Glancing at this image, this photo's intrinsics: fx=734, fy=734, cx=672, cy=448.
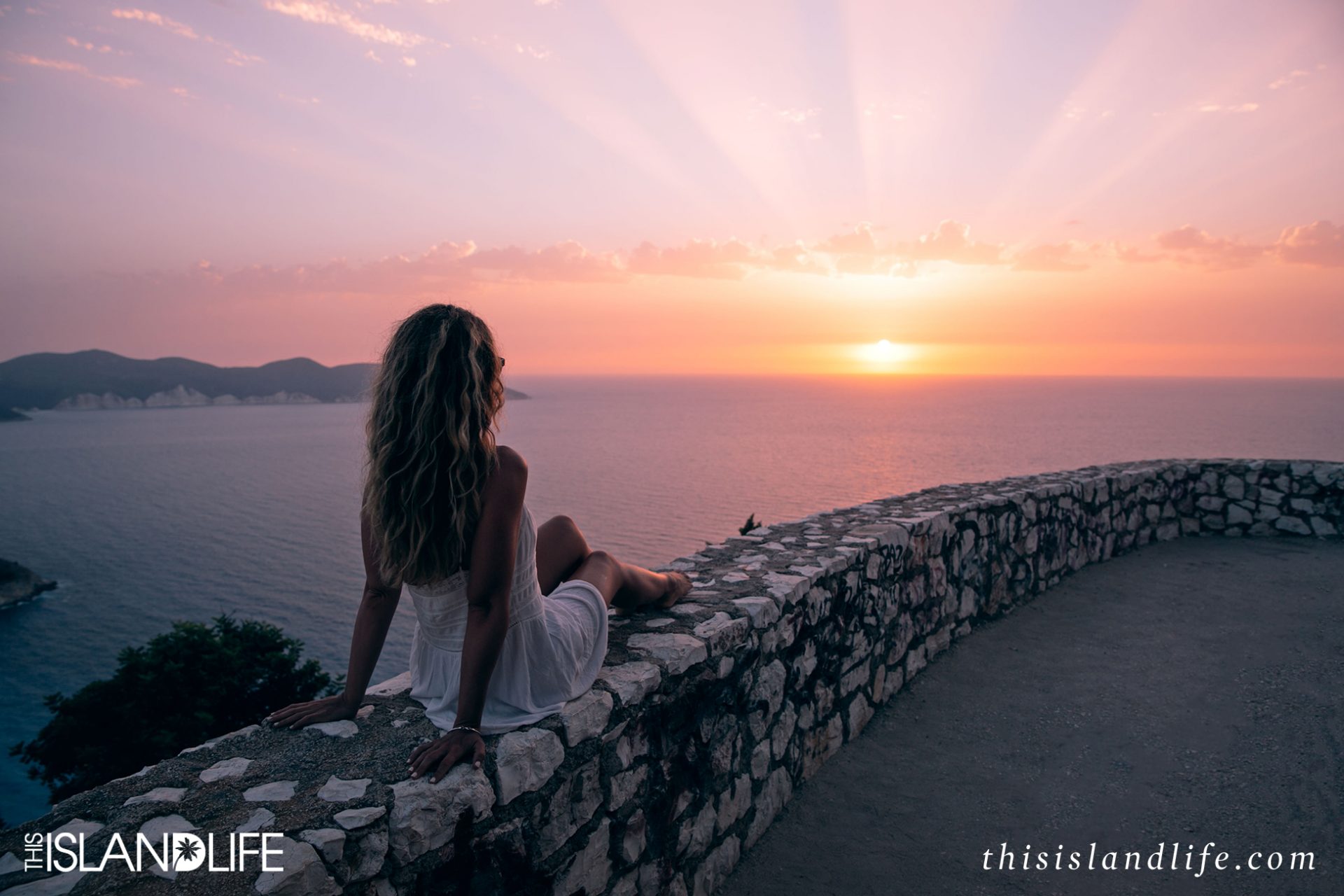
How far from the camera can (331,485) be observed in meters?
54.6

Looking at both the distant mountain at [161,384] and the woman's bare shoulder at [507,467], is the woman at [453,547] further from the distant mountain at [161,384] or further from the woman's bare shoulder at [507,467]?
the distant mountain at [161,384]

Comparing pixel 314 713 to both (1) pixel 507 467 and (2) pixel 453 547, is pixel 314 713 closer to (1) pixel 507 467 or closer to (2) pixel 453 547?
(2) pixel 453 547

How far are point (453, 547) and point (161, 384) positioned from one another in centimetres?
18546

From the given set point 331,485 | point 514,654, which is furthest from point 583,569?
point 331,485

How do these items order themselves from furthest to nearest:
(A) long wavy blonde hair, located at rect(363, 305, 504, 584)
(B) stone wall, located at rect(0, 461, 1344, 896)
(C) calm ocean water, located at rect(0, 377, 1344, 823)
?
(C) calm ocean water, located at rect(0, 377, 1344, 823), (A) long wavy blonde hair, located at rect(363, 305, 504, 584), (B) stone wall, located at rect(0, 461, 1344, 896)

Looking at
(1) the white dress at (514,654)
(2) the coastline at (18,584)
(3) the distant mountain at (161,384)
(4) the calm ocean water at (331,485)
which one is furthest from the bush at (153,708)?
(3) the distant mountain at (161,384)

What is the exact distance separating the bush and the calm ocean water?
13.9 inches

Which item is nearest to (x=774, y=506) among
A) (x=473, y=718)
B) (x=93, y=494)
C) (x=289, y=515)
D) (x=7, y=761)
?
(x=289, y=515)

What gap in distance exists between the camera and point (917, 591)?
525cm

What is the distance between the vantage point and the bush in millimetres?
9727

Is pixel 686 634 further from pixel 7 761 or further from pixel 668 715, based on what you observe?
pixel 7 761

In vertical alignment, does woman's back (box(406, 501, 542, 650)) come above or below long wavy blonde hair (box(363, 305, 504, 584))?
below

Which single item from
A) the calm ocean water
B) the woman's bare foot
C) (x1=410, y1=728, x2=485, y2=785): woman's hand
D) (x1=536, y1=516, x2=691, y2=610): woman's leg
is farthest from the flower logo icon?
the woman's bare foot
